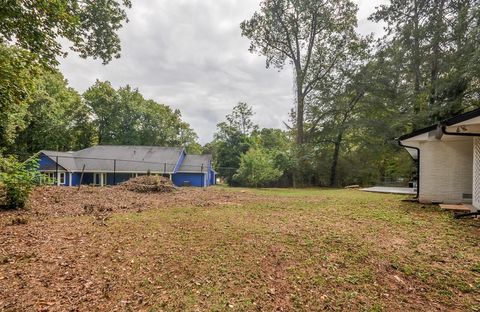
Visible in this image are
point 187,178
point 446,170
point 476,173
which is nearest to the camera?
point 476,173

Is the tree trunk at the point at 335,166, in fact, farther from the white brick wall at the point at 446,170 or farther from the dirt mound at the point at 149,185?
the dirt mound at the point at 149,185

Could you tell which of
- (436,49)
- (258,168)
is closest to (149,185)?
(258,168)

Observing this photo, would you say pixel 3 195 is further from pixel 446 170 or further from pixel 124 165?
pixel 124 165

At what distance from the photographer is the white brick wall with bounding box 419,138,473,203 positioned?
7047mm

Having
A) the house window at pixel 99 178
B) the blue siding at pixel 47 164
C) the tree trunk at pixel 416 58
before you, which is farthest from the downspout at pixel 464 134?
the blue siding at pixel 47 164

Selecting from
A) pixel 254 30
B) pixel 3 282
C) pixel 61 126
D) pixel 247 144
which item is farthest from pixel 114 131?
pixel 3 282

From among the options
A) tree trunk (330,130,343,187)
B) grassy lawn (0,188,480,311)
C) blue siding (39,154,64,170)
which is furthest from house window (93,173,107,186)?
tree trunk (330,130,343,187)

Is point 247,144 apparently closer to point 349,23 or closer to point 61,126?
point 349,23

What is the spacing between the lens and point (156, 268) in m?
2.95

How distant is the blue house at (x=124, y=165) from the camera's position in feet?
69.6

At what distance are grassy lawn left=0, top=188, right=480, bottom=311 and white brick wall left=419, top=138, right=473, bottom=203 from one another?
10.1 feet

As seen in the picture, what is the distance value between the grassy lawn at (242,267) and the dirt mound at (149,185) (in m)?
7.38

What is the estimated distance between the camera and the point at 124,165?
22172mm

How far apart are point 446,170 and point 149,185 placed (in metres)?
12.2
